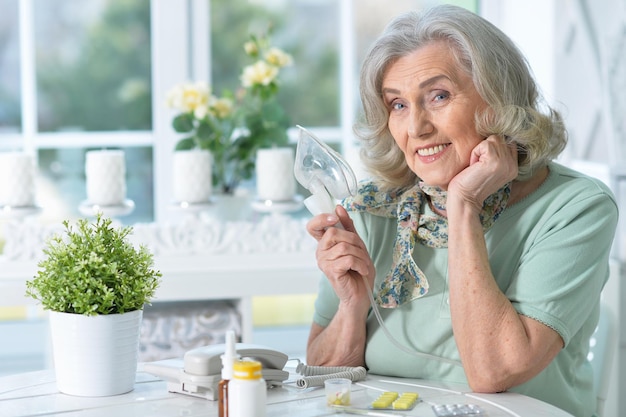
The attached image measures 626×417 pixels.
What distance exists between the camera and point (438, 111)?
195cm

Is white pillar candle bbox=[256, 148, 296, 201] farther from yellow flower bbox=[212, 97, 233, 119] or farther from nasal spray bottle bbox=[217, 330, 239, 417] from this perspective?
nasal spray bottle bbox=[217, 330, 239, 417]

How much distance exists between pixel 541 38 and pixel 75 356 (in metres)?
2.55

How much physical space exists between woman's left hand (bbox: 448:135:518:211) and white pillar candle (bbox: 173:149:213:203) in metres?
1.21

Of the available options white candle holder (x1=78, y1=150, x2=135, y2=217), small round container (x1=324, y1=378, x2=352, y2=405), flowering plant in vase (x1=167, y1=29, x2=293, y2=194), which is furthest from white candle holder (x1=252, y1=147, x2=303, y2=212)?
small round container (x1=324, y1=378, x2=352, y2=405)

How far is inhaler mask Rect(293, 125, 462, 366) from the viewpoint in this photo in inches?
74.9

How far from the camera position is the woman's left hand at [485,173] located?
6.17 ft

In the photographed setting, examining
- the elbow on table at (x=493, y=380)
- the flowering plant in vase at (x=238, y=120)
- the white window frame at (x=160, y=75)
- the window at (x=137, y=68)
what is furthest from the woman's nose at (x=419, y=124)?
the window at (x=137, y=68)

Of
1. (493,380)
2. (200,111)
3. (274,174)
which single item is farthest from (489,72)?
(200,111)

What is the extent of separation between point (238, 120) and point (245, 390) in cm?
181

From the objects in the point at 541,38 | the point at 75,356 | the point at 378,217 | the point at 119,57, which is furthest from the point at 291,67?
the point at 75,356

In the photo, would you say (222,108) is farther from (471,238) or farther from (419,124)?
(471,238)

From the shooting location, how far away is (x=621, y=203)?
2912 mm

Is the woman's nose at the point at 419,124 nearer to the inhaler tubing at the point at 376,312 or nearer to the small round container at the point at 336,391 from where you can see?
the inhaler tubing at the point at 376,312

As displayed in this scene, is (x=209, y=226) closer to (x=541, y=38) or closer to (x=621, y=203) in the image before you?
(x=621, y=203)
